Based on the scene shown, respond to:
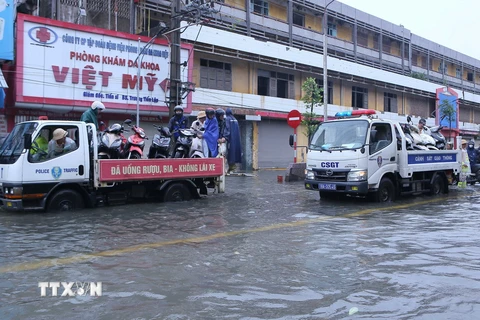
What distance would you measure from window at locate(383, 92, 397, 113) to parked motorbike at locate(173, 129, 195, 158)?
30.4 m

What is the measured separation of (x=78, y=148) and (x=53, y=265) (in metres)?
4.34

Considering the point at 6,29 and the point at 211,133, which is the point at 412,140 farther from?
the point at 6,29

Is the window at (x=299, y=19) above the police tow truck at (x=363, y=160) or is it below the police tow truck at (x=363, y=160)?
above

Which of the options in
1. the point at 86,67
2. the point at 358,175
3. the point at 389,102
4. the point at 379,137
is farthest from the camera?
the point at 389,102

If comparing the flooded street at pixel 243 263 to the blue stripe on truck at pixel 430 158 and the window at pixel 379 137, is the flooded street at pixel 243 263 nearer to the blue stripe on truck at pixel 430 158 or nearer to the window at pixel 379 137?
the window at pixel 379 137

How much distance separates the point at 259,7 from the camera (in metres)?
32.4

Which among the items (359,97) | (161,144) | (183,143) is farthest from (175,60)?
(359,97)

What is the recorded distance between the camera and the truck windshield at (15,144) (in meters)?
8.99

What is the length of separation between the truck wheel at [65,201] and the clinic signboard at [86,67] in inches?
369

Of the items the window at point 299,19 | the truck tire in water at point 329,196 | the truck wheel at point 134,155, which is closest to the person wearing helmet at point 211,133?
the truck wheel at point 134,155

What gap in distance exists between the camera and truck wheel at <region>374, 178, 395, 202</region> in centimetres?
1166

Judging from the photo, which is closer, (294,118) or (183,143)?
(183,143)

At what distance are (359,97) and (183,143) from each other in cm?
2754

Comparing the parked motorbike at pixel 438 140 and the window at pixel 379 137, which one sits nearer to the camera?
the window at pixel 379 137
